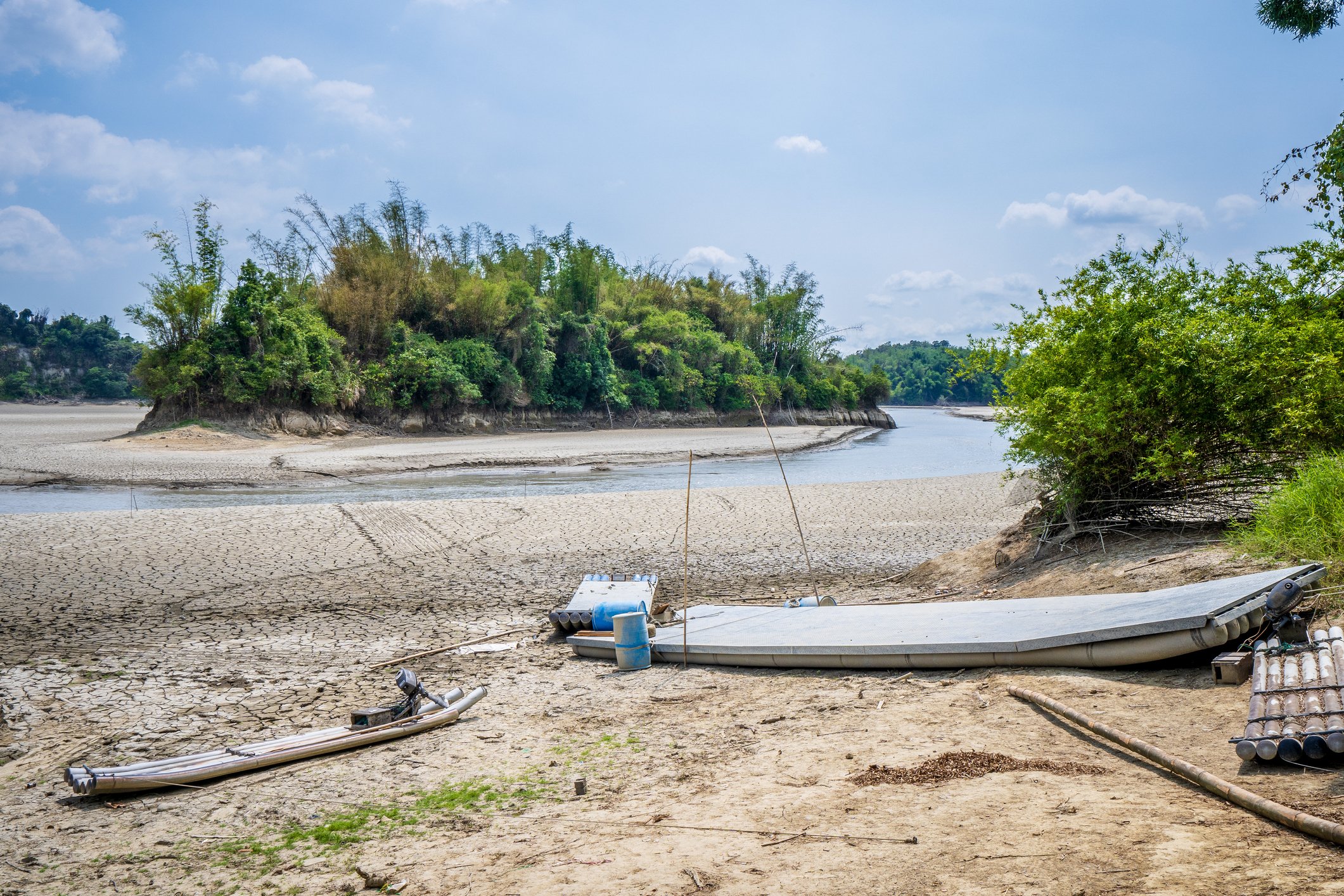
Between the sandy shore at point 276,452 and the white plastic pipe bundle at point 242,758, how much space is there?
52.7 feet

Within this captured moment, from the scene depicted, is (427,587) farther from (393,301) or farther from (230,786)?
(393,301)


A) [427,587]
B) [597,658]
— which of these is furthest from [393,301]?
[597,658]

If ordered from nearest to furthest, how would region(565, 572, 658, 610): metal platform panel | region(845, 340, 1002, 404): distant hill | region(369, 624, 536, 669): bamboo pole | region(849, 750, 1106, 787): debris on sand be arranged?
1. region(849, 750, 1106, 787): debris on sand
2. region(369, 624, 536, 669): bamboo pole
3. region(565, 572, 658, 610): metal platform panel
4. region(845, 340, 1002, 404): distant hill

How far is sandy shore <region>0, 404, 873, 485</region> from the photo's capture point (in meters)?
20.2

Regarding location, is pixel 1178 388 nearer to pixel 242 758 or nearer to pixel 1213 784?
pixel 1213 784

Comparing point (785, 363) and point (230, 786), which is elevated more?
point (785, 363)

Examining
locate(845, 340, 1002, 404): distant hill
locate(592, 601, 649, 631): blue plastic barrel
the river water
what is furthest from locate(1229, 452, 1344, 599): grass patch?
locate(845, 340, 1002, 404): distant hill

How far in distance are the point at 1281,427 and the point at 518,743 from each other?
7.06 meters

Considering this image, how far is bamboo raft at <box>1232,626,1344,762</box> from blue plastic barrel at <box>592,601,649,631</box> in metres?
4.79

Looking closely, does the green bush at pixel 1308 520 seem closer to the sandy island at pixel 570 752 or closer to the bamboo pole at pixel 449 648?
the sandy island at pixel 570 752

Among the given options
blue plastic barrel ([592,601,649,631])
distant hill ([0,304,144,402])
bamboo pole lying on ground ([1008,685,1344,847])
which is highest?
distant hill ([0,304,144,402])

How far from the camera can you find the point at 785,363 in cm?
6016

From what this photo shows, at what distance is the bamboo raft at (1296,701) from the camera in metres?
3.43

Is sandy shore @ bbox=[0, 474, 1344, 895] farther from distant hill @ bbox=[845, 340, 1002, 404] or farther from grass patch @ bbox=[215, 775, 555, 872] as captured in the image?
distant hill @ bbox=[845, 340, 1002, 404]
